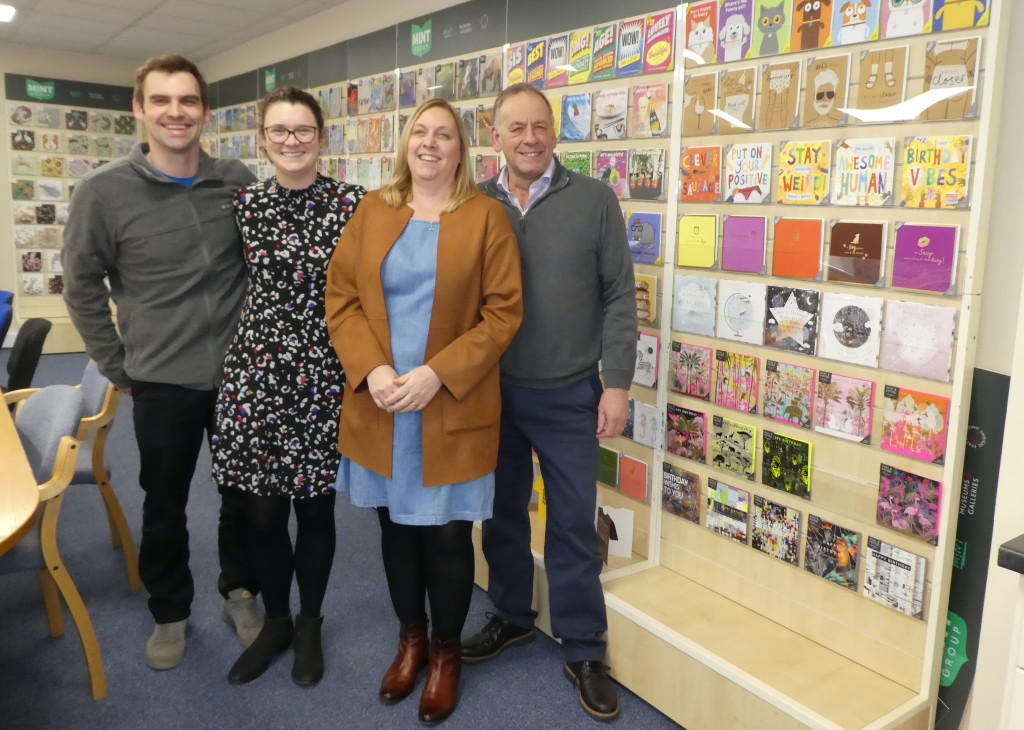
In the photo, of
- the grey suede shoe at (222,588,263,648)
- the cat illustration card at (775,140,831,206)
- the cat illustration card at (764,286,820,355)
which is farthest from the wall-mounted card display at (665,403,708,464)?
the grey suede shoe at (222,588,263,648)

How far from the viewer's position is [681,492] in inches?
98.0

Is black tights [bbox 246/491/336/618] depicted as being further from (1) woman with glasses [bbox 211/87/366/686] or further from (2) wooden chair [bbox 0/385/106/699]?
(2) wooden chair [bbox 0/385/106/699]

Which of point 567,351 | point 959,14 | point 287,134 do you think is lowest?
point 567,351

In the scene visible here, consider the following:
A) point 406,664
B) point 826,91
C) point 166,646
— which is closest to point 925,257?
point 826,91

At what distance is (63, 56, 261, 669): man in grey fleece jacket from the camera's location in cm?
209

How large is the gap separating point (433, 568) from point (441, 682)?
0.31 meters

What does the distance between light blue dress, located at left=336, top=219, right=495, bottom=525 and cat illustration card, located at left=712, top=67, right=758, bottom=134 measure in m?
0.89

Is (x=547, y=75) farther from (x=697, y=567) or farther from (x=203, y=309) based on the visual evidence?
(x=697, y=567)

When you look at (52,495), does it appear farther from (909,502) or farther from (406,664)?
(909,502)

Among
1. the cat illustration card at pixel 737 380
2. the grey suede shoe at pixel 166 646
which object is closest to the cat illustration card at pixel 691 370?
the cat illustration card at pixel 737 380

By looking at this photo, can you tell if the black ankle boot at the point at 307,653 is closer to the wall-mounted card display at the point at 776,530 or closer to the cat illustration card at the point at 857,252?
the wall-mounted card display at the point at 776,530

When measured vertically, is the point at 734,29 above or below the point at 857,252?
above

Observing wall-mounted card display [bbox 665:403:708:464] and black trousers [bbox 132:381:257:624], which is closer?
black trousers [bbox 132:381:257:624]

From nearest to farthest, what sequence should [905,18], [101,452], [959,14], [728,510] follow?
[959,14] → [905,18] → [728,510] → [101,452]
